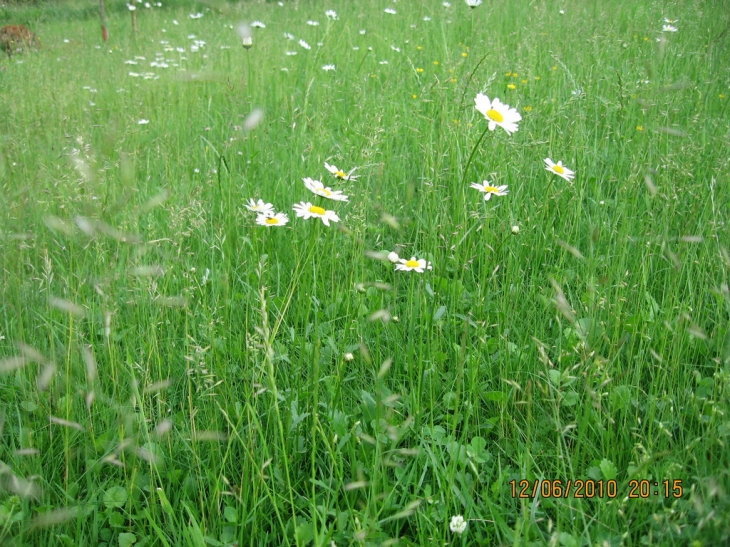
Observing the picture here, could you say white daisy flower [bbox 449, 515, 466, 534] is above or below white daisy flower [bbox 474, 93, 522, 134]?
below

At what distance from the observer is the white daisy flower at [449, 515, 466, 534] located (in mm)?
1007

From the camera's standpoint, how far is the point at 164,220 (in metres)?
2.16

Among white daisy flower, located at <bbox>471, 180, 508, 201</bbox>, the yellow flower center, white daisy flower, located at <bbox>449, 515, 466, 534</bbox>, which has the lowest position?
white daisy flower, located at <bbox>449, 515, 466, 534</bbox>

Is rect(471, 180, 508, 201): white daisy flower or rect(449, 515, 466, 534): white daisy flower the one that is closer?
rect(449, 515, 466, 534): white daisy flower

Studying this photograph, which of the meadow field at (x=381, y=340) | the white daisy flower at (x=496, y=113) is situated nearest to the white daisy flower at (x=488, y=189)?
the meadow field at (x=381, y=340)

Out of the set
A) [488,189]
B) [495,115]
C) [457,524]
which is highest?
[495,115]

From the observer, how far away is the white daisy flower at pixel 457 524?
101 cm

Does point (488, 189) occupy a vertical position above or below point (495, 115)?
below

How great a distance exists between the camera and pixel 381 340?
60.3 inches
